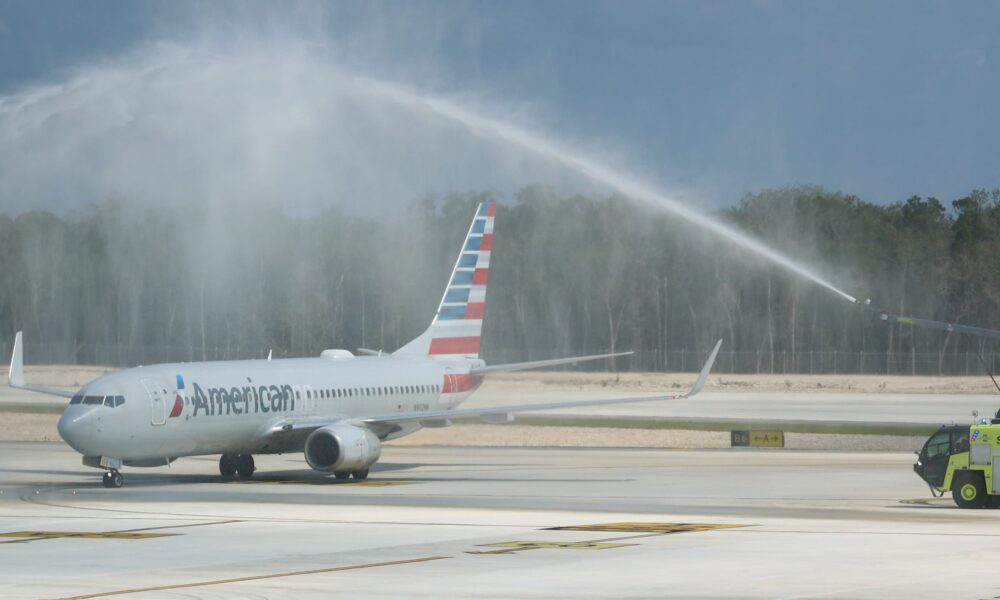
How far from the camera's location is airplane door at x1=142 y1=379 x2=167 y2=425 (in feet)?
151

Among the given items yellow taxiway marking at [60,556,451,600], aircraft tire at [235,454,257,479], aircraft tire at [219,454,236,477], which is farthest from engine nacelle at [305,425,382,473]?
yellow taxiway marking at [60,556,451,600]

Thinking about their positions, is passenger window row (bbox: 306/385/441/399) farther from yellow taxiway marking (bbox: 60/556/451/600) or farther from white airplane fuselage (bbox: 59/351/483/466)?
yellow taxiway marking (bbox: 60/556/451/600)

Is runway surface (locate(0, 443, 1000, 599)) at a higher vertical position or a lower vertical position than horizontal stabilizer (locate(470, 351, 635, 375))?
lower

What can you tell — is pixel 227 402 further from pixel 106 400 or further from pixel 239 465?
pixel 106 400

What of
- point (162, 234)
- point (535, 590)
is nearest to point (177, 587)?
point (535, 590)

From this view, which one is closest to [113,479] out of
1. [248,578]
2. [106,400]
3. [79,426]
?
[79,426]

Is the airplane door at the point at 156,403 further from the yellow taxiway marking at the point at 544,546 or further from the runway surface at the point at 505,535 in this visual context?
the yellow taxiway marking at the point at 544,546

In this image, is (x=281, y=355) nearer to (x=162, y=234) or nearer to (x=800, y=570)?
(x=162, y=234)

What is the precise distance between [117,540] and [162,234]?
59.0 metres

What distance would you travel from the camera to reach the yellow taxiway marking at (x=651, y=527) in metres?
31.8

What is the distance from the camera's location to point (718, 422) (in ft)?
251

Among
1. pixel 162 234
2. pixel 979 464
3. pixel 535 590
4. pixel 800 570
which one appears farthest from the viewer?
pixel 162 234

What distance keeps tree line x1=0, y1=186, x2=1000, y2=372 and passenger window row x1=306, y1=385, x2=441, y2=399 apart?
1642 inches

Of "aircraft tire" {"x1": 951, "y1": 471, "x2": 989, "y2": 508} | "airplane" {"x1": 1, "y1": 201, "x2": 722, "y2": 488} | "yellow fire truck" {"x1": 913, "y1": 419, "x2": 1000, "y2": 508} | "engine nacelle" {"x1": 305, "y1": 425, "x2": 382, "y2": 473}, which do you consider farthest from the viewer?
"engine nacelle" {"x1": 305, "y1": 425, "x2": 382, "y2": 473}
